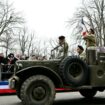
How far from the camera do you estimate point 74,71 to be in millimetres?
10344

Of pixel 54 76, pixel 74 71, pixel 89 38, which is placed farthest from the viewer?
pixel 89 38

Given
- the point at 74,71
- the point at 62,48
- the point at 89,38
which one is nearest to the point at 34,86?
the point at 74,71

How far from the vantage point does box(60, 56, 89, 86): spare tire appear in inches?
398

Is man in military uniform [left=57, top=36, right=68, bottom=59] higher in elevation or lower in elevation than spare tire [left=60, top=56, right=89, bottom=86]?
higher

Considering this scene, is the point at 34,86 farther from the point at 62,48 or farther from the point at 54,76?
the point at 62,48

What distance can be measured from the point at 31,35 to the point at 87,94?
63.0 metres

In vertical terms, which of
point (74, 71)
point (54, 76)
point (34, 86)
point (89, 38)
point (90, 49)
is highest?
point (89, 38)

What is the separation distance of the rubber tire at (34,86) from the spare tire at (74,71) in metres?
0.50

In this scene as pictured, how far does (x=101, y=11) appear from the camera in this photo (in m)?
46.8

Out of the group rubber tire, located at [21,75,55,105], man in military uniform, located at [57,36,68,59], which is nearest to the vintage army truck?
rubber tire, located at [21,75,55,105]

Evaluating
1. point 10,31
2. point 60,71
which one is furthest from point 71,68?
point 10,31

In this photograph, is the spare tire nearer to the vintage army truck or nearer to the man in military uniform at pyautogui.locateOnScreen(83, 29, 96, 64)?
the vintage army truck

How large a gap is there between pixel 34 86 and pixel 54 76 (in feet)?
2.15

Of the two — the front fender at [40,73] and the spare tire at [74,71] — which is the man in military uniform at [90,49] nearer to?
the spare tire at [74,71]
